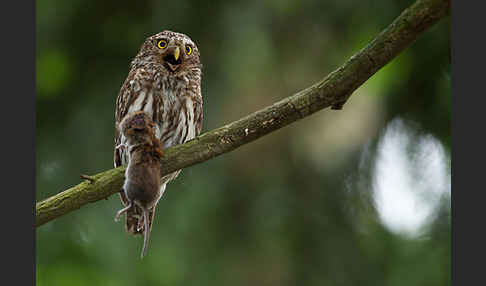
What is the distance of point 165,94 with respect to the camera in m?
2.68

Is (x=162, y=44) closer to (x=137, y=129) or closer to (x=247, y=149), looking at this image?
(x=137, y=129)

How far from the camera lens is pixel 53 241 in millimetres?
3252

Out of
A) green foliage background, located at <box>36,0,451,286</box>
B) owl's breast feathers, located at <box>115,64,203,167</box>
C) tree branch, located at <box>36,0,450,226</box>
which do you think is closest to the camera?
tree branch, located at <box>36,0,450,226</box>

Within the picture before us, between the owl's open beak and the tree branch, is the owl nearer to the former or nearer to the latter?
the owl's open beak

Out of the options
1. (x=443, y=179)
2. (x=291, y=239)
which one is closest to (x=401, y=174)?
(x=443, y=179)

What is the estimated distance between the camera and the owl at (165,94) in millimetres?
2674

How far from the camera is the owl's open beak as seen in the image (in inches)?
106

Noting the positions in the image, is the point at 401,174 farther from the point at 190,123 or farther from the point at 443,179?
the point at 190,123

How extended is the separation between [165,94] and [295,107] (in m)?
0.89

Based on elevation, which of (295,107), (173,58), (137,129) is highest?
(173,58)

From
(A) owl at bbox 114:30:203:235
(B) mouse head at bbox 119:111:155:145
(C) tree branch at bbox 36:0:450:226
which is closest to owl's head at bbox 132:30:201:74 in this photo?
(A) owl at bbox 114:30:203:235

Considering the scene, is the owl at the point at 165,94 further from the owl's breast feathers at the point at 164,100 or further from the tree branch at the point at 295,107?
the tree branch at the point at 295,107

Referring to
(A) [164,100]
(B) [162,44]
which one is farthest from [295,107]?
(B) [162,44]

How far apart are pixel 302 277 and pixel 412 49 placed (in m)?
1.60
